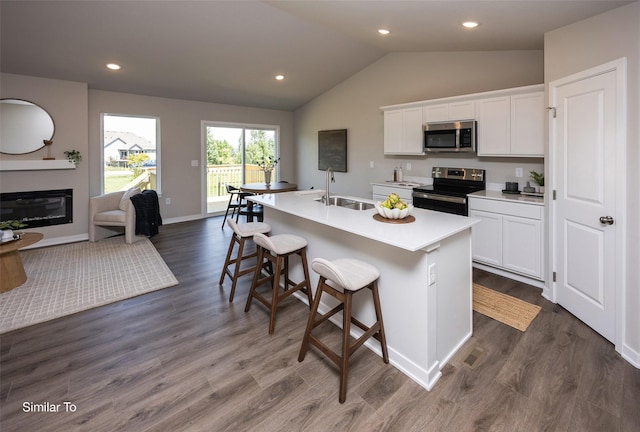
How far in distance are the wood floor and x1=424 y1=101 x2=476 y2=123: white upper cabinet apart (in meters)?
2.40

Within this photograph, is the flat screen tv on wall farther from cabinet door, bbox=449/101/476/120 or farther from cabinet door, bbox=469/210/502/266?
cabinet door, bbox=469/210/502/266

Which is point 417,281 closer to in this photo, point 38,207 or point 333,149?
point 333,149

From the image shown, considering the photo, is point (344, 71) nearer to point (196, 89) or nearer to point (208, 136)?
point (196, 89)

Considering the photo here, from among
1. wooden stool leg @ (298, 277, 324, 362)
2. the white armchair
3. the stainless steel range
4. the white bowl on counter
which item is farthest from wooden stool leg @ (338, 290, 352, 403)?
the white armchair

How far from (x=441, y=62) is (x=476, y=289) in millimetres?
3200

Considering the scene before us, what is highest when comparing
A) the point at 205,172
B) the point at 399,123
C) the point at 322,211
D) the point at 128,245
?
the point at 399,123

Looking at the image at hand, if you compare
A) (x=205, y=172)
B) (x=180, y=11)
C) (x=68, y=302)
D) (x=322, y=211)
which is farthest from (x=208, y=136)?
(x=322, y=211)

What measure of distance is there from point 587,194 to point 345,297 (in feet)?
6.83

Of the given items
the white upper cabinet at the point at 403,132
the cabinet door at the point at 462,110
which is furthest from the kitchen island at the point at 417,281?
the white upper cabinet at the point at 403,132

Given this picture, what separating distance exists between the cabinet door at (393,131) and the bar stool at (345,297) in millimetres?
3201

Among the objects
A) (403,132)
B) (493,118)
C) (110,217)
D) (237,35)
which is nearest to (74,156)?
(110,217)

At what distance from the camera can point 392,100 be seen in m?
5.23

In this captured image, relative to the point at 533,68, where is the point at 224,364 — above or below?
below

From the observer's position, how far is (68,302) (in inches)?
117
